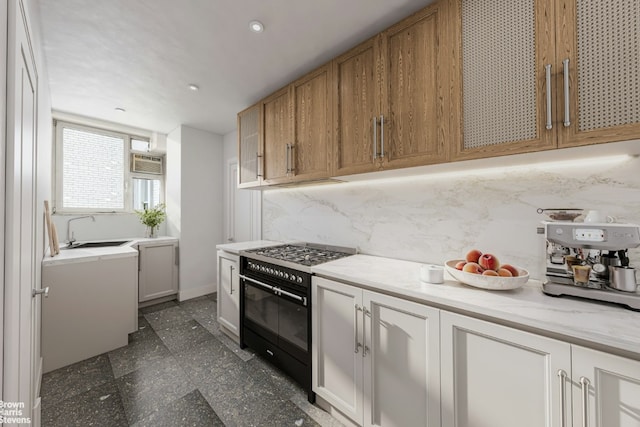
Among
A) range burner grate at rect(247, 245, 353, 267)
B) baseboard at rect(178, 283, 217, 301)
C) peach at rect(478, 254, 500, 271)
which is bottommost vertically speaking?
baseboard at rect(178, 283, 217, 301)

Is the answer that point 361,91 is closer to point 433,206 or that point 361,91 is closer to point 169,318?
point 433,206

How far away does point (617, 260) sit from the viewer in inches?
38.8

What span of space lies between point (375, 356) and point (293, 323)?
0.68m

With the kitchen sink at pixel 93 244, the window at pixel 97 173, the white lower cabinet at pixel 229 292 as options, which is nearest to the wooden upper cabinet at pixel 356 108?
the white lower cabinet at pixel 229 292

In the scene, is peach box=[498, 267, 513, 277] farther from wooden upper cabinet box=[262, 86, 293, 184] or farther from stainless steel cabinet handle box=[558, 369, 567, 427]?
wooden upper cabinet box=[262, 86, 293, 184]

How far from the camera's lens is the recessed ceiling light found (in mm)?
1624

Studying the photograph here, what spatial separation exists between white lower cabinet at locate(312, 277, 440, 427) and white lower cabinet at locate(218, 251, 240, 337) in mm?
1100

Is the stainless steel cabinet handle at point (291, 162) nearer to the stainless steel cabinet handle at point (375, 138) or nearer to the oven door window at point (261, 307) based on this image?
the stainless steel cabinet handle at point (375, 138)

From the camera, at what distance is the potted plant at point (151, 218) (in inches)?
144

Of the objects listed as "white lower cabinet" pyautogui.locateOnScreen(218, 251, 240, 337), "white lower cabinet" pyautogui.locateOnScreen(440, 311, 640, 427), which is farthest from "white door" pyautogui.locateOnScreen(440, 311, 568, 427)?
"white lower cabinet" pyautogui.locateOnScreen(218, 251, 240, 337)

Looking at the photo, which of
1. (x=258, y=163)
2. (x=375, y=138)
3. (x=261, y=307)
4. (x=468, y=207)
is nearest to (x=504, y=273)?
(x=468, y=207)

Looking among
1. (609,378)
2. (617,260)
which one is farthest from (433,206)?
(609,378)

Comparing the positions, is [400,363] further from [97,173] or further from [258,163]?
[97,173]

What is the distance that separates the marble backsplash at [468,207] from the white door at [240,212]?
1155mm
